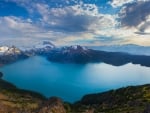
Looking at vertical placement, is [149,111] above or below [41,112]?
below

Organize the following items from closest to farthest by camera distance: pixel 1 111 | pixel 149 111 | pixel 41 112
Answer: pixel 149 111
pixel 41 112
pixel 1 111

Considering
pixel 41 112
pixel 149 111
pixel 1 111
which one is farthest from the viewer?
A: pixel 1 111

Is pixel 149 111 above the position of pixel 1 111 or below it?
below

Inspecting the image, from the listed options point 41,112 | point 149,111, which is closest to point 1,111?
point 41,112

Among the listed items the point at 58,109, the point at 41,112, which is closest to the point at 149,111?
the point at 41,112

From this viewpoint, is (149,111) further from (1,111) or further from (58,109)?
(1,111)

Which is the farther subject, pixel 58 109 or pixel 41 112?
pixel 58 109

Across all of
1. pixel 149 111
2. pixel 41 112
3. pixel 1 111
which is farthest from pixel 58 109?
pixel 149 111

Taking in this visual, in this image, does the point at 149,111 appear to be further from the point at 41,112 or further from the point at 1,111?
the point at 1,111

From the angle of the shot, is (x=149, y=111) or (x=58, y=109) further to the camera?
(x=58, y=109)
